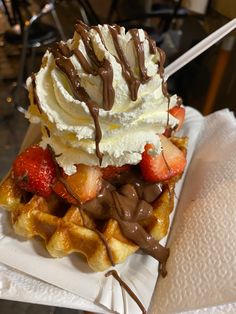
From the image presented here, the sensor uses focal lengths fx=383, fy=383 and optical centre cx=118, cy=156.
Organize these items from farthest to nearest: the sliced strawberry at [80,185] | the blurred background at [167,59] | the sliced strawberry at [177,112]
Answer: the blurred background at [167,59] → the sliced strawberry at [177,112] → the sliced strawberry at [80,185]

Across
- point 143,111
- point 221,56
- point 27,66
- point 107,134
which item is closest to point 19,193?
point 107,134

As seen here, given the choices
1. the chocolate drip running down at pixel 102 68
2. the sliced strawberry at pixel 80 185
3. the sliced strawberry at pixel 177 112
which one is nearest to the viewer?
the chocolate drip running down at pixel 102 68

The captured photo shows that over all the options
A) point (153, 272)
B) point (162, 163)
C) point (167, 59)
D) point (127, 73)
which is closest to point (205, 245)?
point (153, 272)

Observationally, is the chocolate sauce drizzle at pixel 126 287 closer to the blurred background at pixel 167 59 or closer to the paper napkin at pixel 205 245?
the paper napkin at pixel 205 245

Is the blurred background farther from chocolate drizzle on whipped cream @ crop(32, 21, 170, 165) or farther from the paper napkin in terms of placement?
chocolate drizzle on whipped cream @ crop(32, 21, 170, 165)

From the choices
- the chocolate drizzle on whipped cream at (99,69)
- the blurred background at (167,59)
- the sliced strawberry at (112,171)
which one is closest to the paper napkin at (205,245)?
the sliced strawberry at (112,171)

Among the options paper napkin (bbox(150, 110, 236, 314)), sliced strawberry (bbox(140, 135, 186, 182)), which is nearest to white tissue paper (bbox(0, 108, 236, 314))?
paper napkin (bbox(150, 110, 236, 314))

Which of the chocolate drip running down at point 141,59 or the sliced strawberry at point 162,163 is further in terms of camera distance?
the sliced strawberry at point 162,163

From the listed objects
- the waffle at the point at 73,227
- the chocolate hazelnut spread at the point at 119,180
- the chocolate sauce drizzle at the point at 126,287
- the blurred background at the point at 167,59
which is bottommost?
the blurred background at the point at 167,59
